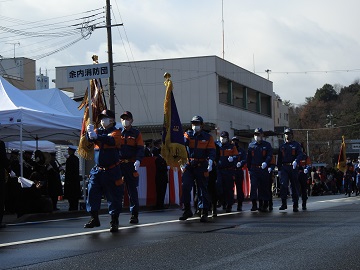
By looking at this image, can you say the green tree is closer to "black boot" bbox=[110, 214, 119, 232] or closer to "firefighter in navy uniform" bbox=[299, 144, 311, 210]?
"firefighter in navy uniform" bbox=[299, 144, 311, 210]

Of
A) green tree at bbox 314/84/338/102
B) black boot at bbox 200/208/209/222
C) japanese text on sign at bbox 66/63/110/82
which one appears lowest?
black boot at bbox 200/208/209/222

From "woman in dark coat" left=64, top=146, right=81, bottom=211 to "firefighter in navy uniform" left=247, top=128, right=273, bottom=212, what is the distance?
4.74 m

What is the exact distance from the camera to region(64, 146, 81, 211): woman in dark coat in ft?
60.6

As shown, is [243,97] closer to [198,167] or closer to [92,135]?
[198,167]

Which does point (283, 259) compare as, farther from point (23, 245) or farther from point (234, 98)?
point (234, 98)

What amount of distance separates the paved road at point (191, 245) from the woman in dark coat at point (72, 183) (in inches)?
206

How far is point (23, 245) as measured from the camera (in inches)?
380

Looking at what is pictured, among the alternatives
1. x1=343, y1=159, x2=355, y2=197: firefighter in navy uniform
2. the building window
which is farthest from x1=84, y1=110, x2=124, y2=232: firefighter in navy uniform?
the building window

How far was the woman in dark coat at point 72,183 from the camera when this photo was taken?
1847cm

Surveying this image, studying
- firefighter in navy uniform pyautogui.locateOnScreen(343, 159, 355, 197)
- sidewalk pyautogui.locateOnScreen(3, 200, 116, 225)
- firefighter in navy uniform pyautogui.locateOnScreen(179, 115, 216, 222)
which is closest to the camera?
firefighter in navy uniform pyautogui.locateOnScreen(179, 115, 216, 222)

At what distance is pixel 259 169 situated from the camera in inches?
659

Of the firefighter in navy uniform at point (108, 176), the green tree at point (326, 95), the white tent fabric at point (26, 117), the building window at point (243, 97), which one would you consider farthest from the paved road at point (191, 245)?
the green tree at point (326, 95)

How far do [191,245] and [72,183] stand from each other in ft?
32.7

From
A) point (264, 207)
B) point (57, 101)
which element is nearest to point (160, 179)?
point (264, 207)
